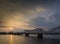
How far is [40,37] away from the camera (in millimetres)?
86062

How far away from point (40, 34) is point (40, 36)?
64.2 inches

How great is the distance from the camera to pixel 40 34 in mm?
83562

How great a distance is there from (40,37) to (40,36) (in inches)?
48.2

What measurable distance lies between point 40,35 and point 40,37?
164 centimetres

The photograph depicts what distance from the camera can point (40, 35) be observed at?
8469 centimetres

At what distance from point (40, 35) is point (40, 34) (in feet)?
3.99

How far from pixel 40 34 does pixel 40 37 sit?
2846 mm

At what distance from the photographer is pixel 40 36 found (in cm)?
8494
